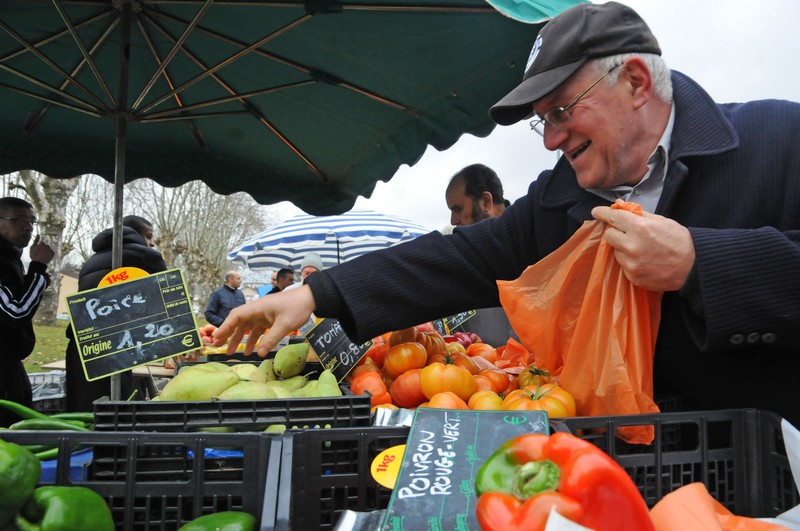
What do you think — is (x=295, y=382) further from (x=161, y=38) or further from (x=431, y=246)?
(x=161, y=38)

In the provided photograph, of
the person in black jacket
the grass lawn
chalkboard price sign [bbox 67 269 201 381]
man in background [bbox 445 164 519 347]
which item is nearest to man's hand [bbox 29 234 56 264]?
the person in black jacket

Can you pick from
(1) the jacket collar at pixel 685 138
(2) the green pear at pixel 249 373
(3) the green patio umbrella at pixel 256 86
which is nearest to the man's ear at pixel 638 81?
(1) the jacket collar at pixel 685 138

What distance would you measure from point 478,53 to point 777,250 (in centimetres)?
241

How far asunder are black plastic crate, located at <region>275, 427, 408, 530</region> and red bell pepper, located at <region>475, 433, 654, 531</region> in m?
0.36

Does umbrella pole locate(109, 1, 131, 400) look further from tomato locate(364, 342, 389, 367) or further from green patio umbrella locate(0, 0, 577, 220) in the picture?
tomato locate(364, 342, 389, 367)

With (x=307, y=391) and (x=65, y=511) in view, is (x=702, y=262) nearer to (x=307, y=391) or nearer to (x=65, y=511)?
(x=307, y=391)

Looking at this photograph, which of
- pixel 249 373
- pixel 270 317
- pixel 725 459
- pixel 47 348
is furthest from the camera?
pixel 47 348

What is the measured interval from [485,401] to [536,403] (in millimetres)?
254

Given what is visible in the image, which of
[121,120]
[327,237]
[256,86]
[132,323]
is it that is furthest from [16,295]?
[327,237]

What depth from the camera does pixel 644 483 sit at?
4.39 ft

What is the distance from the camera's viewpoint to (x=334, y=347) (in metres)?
2.18

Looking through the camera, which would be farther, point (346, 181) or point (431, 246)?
point (346, 181)

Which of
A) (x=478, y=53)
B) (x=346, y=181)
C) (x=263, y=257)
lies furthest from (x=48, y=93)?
(x=263, y=257)

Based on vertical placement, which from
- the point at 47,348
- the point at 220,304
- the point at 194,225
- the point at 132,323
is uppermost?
the point at 194,225
